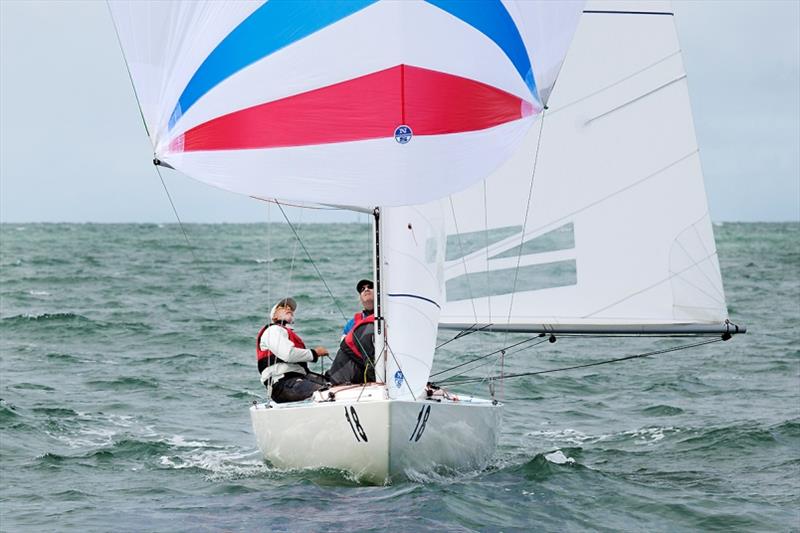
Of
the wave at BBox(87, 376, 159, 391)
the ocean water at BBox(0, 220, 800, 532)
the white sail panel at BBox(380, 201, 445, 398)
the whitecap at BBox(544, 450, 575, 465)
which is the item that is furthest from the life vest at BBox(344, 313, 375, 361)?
the wave at BBox(87, 376, 159, 391)

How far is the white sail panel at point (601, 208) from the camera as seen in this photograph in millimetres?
9492

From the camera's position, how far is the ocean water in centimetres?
755

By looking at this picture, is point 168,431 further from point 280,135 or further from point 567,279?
point 280,135

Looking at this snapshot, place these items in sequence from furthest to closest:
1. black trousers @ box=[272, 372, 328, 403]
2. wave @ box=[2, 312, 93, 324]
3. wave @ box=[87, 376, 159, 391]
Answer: wave @ box=[2, 312, 93, 324], wave @ box=[87, 376, 159, 391], black trousers @ box=[272, 372, 328, 403]

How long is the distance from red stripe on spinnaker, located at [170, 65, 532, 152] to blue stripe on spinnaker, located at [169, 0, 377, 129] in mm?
179

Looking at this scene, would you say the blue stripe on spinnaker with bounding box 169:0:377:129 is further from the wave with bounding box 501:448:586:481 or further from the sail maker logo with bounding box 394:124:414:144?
the wave with bounding box 501:448:586:481

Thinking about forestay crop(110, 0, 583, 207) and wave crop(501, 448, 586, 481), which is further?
wave crop(501, 448, 586, 481)

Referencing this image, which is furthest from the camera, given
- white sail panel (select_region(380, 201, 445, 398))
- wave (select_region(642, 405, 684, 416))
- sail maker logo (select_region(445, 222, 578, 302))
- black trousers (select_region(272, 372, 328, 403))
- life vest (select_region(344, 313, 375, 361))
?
wave (select_region(642, 405, 684, 416))

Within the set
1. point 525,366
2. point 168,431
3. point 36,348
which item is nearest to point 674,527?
point 168,431

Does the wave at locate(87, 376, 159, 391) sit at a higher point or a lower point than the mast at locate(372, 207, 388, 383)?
lower

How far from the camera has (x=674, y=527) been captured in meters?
7.61

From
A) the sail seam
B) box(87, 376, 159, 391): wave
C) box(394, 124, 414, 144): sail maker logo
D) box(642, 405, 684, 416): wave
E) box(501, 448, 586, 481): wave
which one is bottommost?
box(501, 448, 586, 481): wave

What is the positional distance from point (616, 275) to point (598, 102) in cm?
143

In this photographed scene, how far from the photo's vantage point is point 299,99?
6.09 m
